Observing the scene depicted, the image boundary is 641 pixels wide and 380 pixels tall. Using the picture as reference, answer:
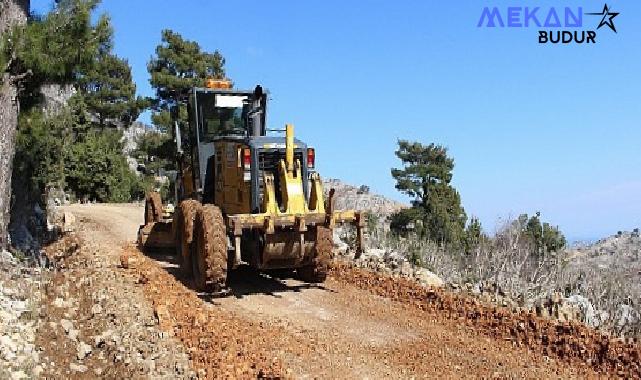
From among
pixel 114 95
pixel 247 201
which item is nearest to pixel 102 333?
pixel 247 201

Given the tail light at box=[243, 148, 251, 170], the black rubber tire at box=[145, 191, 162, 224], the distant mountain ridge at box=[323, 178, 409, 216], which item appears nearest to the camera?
the tail light at box=[243, 148, 251, 170]

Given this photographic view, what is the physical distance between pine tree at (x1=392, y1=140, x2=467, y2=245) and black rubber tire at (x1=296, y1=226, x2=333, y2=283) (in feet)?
58.5

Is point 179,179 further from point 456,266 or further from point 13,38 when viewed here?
point 456,266

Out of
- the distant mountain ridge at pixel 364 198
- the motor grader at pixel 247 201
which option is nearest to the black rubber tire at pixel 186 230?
the motor grader at pixel 247 201

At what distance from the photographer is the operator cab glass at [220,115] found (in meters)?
11.1

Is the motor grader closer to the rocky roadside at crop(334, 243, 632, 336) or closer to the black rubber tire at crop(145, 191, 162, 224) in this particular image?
the black rubber tire at crop(145, 191, 162, 224)

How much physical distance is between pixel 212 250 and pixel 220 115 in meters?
3.10

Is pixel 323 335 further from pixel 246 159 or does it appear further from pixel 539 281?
pixel 539 281

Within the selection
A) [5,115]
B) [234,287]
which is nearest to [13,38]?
[5,115]

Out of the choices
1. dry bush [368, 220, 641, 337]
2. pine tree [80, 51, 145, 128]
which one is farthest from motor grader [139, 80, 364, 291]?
pine tree [80, 51, 145, 128]

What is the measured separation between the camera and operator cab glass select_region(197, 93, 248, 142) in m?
11.1

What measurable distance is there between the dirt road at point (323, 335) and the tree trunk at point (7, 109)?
210cm

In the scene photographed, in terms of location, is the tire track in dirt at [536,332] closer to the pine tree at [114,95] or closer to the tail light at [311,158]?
the tail light at [311,158]

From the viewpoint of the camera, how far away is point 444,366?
669 centimetres
